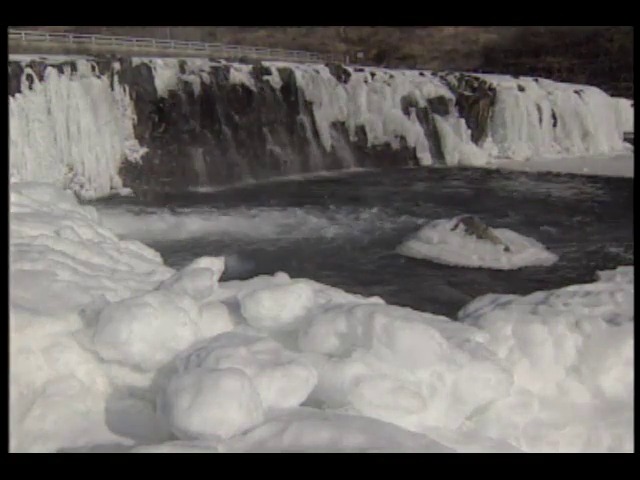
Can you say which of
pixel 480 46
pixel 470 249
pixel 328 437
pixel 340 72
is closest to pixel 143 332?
pixel 328 437

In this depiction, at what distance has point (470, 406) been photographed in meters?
3.56

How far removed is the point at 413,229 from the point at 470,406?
253 inches

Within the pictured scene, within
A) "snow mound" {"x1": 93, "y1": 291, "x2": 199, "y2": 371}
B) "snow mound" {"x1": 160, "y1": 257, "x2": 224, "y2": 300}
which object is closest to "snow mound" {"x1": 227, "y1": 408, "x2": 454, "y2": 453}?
"snow mound" {"x1": 93, "y1": 291, "x2": 199, "y2": 371}

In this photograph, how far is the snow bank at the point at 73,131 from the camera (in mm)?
12086

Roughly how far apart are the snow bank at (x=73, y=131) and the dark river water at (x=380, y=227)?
3.89 feet

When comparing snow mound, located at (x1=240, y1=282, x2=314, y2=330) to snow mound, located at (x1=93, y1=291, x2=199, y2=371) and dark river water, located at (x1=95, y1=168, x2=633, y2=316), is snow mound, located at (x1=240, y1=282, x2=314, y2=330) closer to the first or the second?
snow mound, located at (x1=93, y1=291, x2=199, y2=371)

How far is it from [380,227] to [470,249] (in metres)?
1.94

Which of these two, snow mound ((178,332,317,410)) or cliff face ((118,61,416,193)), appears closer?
snow mound ((178,332,317,410))

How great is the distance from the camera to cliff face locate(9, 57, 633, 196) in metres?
12.7

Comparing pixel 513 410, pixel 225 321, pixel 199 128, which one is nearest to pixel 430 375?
pixel 513 410

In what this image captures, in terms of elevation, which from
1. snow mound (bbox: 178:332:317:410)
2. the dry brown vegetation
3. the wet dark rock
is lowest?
snow mound (bbox: 178:332:317:410)

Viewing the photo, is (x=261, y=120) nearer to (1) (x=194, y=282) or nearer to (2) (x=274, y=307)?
(1) (x=194, y=282)

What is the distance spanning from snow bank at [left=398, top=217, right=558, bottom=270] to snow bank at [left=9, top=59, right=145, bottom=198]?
21.4ft

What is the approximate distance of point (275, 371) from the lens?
3209 mm
